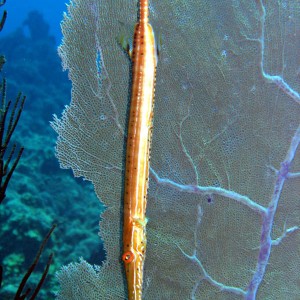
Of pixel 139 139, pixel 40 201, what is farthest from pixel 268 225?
pixel 40 201

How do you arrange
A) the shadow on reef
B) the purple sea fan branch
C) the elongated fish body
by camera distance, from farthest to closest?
the shadow on reef
the purple sea fan branch
the elongated fish body

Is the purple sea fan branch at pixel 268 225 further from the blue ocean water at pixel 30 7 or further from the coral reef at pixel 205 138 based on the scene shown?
the blue ocean water at pixel 30 7

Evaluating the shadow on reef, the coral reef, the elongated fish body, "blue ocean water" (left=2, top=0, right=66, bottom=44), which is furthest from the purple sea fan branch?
"blue ocean water" (left=2, top=0, right=66, bottom=44)

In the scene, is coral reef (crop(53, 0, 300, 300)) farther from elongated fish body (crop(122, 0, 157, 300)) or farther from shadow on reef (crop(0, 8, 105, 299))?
shadow on reef (crop(0, 8, 105, 299))

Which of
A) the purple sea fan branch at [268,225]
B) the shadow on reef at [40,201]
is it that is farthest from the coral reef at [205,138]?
the shadow on reef at [40,201]

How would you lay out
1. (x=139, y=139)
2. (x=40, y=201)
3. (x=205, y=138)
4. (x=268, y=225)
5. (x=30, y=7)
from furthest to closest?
(x=30, y=7) → (x=40, y=201) → (x=205, y=138) → (x=268, y=225) → (x=139, y=139)

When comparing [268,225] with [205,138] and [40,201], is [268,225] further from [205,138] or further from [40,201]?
[40,201]

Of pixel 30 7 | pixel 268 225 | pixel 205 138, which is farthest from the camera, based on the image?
pixel 30 7

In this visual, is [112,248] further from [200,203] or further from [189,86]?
[189,86]
